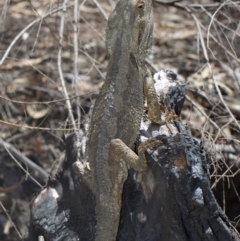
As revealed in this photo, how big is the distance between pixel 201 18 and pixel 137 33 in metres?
4.11

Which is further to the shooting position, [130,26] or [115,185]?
[130,26]

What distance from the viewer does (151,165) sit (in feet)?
11.8

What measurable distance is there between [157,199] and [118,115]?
748 millimetres

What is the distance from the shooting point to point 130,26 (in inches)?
157

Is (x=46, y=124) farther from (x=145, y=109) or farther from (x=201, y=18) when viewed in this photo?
(x=201, y=18)

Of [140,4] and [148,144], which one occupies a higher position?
[140,4]

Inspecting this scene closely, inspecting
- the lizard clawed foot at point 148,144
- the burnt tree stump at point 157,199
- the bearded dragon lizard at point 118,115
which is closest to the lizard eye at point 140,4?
the bearded dragon lizard at point 118,115

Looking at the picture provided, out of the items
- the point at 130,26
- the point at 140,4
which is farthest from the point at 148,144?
the point at 140,4

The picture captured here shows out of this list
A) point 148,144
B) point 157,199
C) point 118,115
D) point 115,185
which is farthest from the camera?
point 118,115

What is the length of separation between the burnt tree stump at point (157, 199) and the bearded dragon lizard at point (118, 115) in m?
0.10

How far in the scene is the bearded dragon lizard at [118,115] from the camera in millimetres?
3760

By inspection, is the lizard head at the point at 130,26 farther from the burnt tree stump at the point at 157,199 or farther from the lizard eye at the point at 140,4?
the burnt tree stump at the point at 157,199

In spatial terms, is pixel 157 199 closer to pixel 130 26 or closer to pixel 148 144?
pixel 148 144

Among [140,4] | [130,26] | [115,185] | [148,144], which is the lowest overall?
[115,185]
